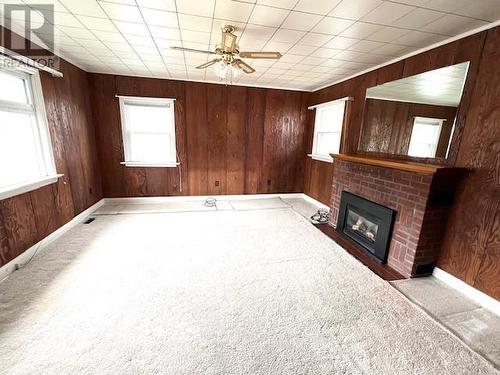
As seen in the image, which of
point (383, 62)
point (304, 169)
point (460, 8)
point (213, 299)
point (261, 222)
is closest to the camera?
point (460, 8)

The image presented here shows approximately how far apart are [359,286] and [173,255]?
1.96m

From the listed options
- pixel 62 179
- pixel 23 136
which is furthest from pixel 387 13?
pixel 62 179

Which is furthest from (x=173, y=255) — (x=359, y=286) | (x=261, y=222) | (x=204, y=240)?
(x=359, y=286)

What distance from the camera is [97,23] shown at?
2139 millimetres

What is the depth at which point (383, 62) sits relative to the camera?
2.87 meters

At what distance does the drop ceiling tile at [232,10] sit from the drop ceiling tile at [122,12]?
0.71 m

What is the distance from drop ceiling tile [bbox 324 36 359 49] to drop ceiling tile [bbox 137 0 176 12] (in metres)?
1.59

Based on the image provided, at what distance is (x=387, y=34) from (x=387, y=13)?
398 millimetres

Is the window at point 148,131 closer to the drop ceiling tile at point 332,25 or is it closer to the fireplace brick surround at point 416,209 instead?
the drop ceiling tile at point 332,25

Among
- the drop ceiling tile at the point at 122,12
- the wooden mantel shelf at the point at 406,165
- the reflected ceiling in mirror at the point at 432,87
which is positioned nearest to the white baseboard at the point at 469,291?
the wooden mantel shelf at the point at 406,165

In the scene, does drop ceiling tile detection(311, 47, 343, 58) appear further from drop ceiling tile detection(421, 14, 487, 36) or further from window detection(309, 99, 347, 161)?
window detection(309, 99, 347, 161)

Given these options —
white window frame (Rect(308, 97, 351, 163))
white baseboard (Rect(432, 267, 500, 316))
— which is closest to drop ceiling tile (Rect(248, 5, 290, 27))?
white window frame (Rect(308, 97, 351, 163))

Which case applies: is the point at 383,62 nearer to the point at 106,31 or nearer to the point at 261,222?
the point at 261,222

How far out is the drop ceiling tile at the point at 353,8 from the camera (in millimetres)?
1663
